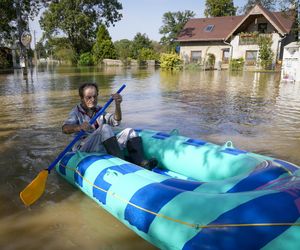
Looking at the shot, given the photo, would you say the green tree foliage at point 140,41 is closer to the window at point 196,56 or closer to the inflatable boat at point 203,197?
A: the window at point 196,56

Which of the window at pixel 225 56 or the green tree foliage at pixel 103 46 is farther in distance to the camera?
the green tree foliage at pixel 103 46

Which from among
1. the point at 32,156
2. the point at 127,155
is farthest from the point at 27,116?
the point at 127,155

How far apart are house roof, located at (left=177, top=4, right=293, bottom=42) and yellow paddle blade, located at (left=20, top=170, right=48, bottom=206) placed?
25.4 metres

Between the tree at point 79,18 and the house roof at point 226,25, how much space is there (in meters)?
12.2

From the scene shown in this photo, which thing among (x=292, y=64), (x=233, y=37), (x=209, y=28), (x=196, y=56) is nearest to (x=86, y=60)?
(x=196, y=56)

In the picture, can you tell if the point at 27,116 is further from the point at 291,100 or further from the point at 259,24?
the point at 259,24

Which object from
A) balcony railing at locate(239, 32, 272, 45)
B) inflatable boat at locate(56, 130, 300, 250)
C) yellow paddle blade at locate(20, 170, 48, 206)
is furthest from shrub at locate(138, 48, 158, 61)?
yellow paddle blade at locate(20, 170, 48, 206)

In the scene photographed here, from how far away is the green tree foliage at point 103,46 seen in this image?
115 feet

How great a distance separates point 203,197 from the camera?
2.35 metres

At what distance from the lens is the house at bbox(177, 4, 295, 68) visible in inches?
1005

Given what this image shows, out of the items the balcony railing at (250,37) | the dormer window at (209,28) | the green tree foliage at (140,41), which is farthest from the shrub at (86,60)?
the balcony railing at (250,37)

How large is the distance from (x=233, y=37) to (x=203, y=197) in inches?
1056

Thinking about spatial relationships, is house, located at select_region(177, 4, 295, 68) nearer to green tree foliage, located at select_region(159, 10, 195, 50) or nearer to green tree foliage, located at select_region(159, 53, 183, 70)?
green tree foliage, located at select_region(159, 53, 183, 70)

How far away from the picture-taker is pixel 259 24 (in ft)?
87.6
